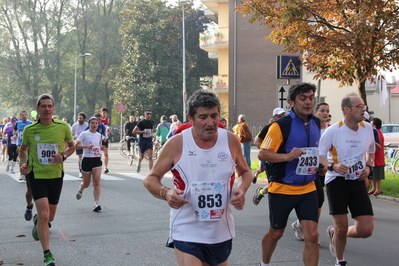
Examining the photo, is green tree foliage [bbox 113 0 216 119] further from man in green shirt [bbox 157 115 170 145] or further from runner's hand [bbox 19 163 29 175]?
runner's hand [bbox 19 163 29 175]

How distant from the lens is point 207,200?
12.3 feet

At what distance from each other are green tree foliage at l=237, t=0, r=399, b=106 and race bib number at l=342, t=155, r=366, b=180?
24.3 ft

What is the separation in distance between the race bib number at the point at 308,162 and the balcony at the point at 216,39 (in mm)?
37851

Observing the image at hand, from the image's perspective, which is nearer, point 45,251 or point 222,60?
point 45,251

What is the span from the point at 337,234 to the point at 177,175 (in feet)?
8.71

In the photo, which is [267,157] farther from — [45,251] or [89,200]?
[89,200]

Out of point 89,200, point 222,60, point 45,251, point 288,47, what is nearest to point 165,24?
point 222,60

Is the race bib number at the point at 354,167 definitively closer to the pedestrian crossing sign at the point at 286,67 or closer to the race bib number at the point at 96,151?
the race bib number at the point at 96,151

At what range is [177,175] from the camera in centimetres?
385

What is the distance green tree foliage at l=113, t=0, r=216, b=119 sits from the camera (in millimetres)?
40875

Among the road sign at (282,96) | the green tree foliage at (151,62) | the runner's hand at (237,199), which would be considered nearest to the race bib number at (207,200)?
the runner's hand at (237,199)

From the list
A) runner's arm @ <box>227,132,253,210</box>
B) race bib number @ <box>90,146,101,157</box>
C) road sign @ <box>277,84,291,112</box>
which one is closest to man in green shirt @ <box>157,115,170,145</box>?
road sign @ <box>277,84,291,112</box>

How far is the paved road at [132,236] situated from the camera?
6.49 meters

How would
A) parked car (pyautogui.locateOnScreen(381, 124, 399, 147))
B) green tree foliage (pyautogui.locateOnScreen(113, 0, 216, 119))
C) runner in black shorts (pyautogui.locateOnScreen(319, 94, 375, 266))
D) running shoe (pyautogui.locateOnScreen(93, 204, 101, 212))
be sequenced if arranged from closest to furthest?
runner in black shorts (pyautogui.locateOnScreen(319, 94, 375, 266)) < running shoe (pyautogui.locateOnScreen(93, 204, 101, 212)) < parked car (pyautogui.locateOnScreen(381, 124, 399, 147)) < green tree foliage (pyautogui.locateOnScreen(113, 0, 216, 119))
